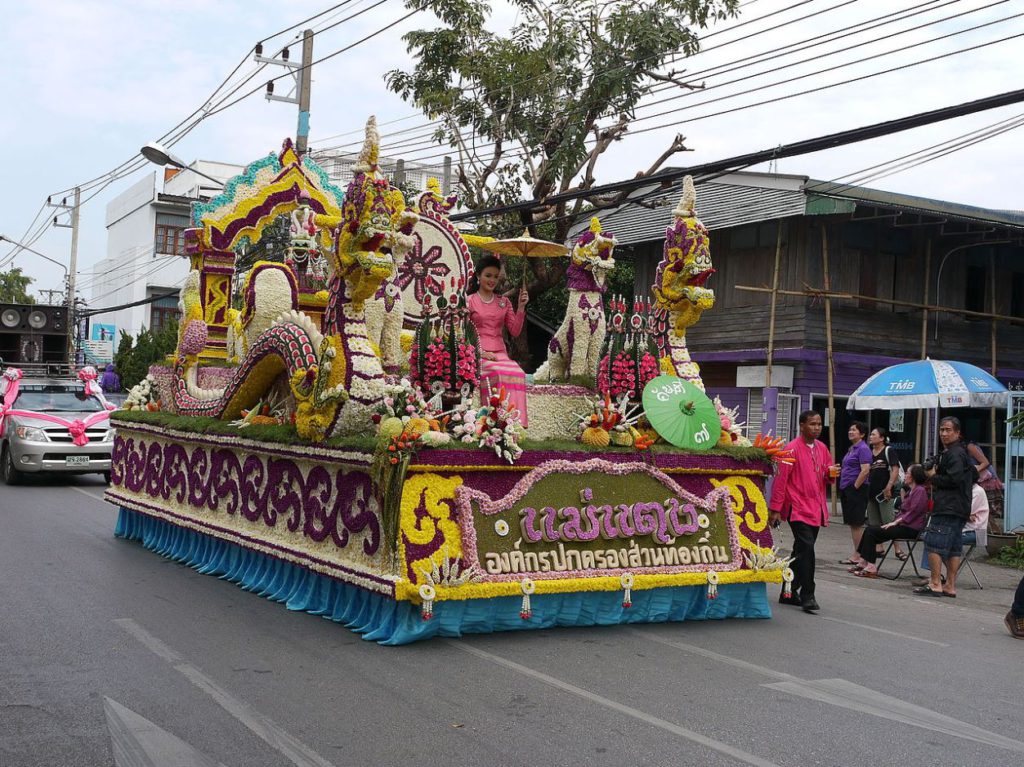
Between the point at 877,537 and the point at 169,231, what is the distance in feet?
126

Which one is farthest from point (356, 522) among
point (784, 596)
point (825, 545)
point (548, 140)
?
point (548, 140)

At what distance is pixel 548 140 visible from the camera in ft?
60.3

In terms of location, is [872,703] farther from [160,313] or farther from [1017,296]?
[160,313]

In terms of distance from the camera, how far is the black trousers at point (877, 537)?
11.5 meters

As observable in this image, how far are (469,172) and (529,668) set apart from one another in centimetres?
1484

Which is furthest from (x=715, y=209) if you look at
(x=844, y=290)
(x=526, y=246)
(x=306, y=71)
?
(x=526, y=246)

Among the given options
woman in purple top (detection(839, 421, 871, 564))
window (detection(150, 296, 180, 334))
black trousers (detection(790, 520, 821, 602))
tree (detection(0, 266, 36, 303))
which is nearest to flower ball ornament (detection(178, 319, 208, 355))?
black trousers (detection(790, 520, 821, 602))

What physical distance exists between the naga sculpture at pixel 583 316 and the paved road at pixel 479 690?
2441mm

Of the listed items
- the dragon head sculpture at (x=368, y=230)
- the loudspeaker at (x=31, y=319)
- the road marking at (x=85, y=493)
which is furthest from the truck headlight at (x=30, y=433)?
the dragon head sculpture at (x=368, y=230)

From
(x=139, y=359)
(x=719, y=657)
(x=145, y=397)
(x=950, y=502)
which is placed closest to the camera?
(x=719, y=657)

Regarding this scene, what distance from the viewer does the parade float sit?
7066mm

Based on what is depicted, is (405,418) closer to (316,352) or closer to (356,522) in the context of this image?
(356,522)

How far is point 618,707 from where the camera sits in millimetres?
5574

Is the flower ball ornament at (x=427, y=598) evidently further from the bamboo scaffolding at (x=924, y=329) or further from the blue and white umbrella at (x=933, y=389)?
the bamboo scaffolding at (x=924, y=329)
